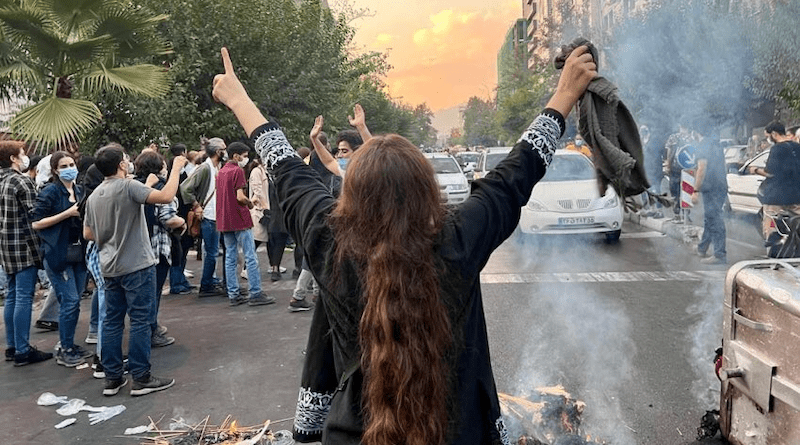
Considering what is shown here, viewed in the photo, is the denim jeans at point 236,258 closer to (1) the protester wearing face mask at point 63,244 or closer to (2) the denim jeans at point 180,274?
(2) the denim jeans at point 180,274

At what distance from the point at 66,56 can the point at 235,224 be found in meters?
3.24

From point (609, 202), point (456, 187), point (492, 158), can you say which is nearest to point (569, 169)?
point (609, 202)

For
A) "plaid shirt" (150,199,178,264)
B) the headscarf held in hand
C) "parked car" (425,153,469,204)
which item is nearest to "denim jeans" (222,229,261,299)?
"plaid shirt" (150,199,178,264)

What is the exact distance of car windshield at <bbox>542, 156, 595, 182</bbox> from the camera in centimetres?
1112

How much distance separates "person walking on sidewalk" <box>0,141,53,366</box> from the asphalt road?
12.9 inches

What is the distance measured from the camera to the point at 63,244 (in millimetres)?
5684

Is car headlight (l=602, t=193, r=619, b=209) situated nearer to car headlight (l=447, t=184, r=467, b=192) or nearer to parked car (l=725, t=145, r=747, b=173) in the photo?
parked car (l=725, t=145, r=747, b=173)

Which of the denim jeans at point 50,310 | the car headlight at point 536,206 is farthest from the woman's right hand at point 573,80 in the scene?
the car headlight at point 536,206

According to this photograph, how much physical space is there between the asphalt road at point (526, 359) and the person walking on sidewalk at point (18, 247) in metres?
0.33

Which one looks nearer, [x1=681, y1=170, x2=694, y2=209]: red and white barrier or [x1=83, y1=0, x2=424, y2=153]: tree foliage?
[x1=681, y1=170, x2=694, y2=209]: red and white barrier

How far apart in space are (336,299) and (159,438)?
2905 mm

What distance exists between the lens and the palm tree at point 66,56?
24.8 ft

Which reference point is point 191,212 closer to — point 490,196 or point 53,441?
point 53,441

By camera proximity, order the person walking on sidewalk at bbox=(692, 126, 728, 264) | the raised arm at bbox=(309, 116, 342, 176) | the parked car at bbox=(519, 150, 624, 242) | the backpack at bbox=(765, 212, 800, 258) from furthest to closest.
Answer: the parked car at bbox=(519, 150, 624, 242) → the person walking on sidewalk at bbox=(692, 126, 728, 264) → the backpack at bbox=(765, 212, 800, 258) → the raised arm at bbox=(309, 116, 342, 176)
